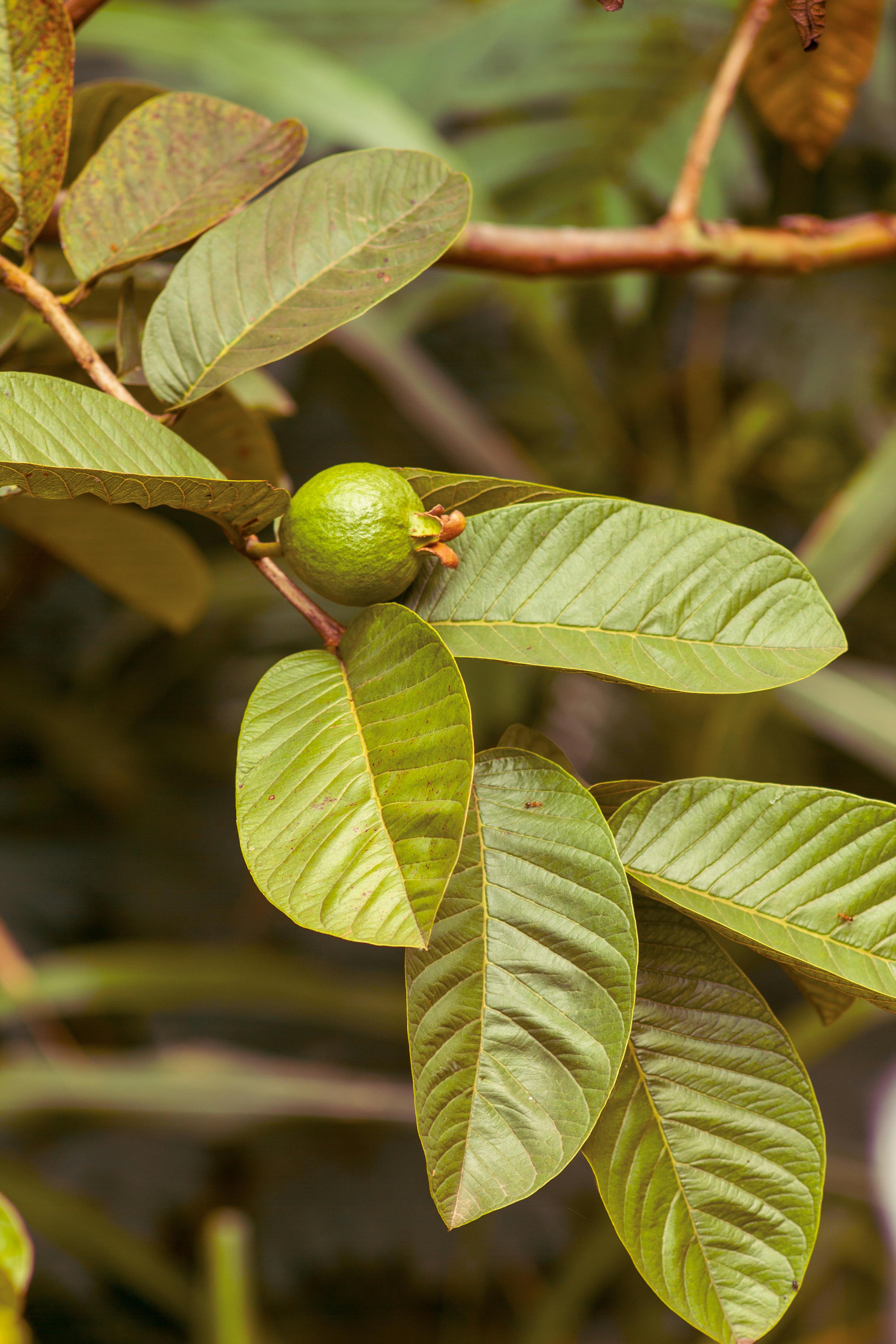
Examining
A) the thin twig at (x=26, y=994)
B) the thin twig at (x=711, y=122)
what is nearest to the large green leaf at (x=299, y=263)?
the thin twig at (x=711, y=122)

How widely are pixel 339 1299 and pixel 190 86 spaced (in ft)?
4.72

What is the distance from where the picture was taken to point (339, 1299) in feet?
3.81

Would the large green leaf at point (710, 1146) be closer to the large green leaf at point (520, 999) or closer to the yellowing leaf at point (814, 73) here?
the large green leaf at point (520, 999)

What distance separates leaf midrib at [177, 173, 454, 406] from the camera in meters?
0.23

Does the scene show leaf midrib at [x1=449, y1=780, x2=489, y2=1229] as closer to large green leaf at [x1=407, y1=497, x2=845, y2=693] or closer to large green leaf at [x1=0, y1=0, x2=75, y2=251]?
large green leaf at [x1=407, y1=497, x2=845, y2=693]

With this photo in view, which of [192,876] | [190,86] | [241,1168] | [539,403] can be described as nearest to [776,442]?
[539,403]

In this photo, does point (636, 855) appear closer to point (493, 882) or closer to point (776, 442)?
point (493, 882)

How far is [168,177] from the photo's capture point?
0.27m

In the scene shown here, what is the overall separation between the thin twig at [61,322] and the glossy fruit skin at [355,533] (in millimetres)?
60

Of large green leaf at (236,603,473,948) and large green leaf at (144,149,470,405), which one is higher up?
large green leaf at (144,149,470,405)

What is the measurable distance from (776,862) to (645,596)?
0.06m

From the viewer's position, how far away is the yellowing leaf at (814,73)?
0.43 m

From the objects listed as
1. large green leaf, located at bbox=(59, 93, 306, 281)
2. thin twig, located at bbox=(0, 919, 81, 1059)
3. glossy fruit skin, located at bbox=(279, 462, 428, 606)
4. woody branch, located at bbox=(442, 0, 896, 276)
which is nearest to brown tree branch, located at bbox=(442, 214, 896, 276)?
woody branch, located at bbox=(442, 0, 896, 276)

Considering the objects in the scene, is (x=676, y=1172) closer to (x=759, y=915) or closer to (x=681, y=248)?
(x=759, y=915)
